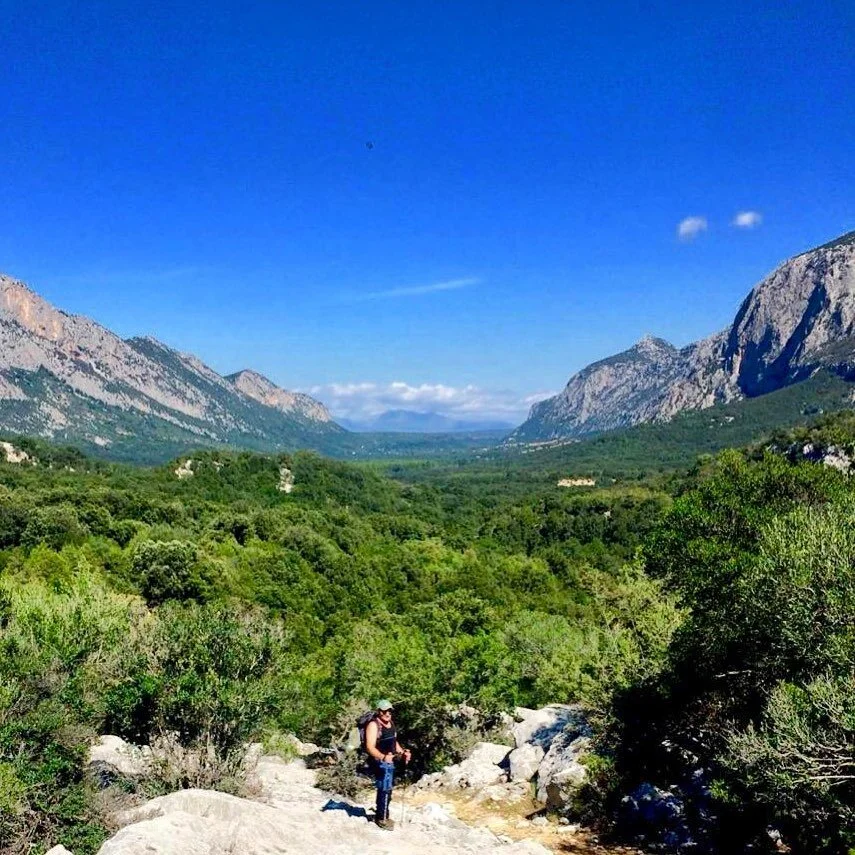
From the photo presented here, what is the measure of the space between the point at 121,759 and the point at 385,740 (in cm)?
929

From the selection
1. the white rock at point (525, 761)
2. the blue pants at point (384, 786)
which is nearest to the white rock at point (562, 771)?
the white rock at point (525, 761)

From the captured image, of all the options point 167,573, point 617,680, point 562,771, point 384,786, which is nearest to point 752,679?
point 617,680

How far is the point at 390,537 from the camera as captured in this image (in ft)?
335

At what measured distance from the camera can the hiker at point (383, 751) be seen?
12.9m

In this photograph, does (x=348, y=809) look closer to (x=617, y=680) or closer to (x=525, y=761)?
(x=525, y=761)

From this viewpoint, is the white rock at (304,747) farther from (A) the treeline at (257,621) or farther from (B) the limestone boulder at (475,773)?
(B) the limestone boulder at (475,773)

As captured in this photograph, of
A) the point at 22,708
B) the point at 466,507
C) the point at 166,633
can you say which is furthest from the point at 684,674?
the point at 466,507

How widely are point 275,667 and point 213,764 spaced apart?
3663 mm

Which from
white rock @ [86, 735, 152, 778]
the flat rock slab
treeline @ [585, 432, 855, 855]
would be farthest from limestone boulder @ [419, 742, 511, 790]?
white rock @ [86, 735, 152, 778]

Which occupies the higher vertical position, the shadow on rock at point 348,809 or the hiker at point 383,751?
the hiker at point 383,751

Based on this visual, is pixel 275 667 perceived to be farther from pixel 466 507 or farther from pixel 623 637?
pixel 466 507

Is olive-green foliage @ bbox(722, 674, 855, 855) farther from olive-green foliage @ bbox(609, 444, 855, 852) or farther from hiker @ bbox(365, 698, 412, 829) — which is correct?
hiker @ bbox(365, 698, 412, 829)

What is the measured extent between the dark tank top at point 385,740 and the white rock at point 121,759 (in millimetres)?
6351

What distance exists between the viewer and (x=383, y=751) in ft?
42.8
